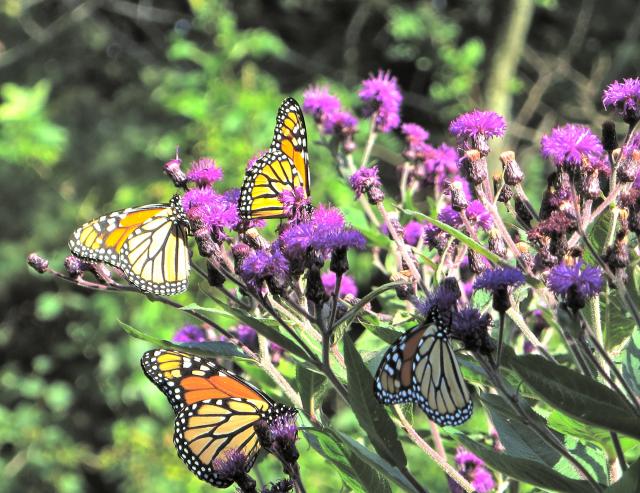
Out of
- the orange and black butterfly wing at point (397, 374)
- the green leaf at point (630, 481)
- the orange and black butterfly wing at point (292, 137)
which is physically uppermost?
the orange and black butterfly wing at point (292, 137)

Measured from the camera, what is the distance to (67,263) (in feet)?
6.07

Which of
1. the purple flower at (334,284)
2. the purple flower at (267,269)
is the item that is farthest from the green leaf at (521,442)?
the purple flower at (334,284)

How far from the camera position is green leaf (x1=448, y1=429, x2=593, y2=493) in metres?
1.08

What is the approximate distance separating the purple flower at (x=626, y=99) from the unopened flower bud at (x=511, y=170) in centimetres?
20

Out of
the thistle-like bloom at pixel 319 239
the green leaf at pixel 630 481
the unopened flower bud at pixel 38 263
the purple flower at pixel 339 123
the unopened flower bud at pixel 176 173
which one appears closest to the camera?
the green leaf at pixel 630 481

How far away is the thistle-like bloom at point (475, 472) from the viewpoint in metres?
1.59

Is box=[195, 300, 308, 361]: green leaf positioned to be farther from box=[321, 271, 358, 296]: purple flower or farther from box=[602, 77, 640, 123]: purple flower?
box=[602, 77, 640, 123]: purple flower

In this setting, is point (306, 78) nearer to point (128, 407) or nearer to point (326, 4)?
point (326, 4)

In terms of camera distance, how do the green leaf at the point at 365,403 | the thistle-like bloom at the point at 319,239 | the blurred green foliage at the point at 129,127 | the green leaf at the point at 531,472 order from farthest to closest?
the blurred green foliage at the point at 129,127 < the thistle-like bloom at the point at 319,239 < the green leaf at the point at 365,403 < the green leaf at the point at 531,472

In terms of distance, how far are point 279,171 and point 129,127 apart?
189 inches

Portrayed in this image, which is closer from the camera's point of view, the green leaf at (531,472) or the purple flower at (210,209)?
the green leaf at (531,472)

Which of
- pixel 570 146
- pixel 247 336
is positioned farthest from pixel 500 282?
pixel 247 336

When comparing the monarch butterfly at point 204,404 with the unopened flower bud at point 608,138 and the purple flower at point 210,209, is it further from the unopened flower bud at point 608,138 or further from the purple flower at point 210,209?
the unopened flower bud at point 608,138

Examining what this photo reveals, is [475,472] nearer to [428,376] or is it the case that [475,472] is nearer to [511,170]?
[428,376]
